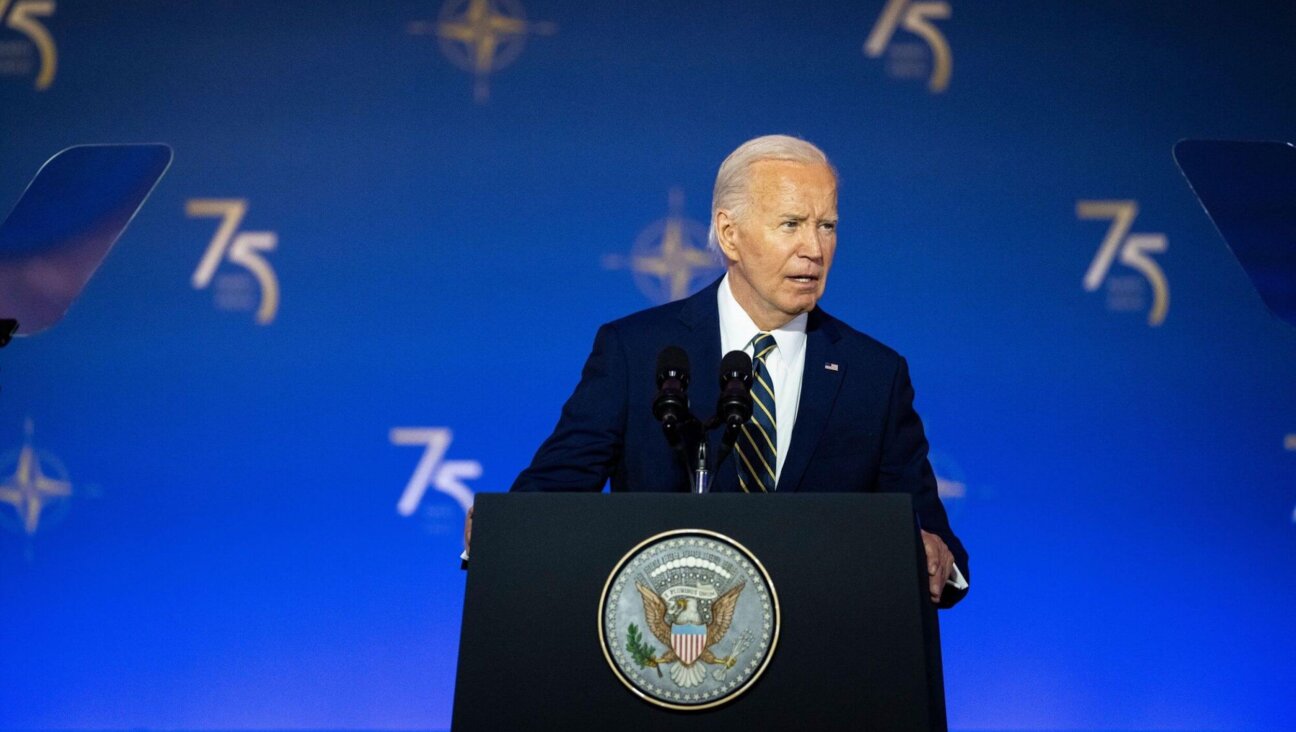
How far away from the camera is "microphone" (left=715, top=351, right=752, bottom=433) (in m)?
1.72

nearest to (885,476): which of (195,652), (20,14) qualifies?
(195,652)

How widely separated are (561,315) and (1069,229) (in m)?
1.38

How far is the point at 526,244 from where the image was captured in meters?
3.65

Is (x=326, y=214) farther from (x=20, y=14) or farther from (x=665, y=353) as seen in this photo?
(x=665, y=353)

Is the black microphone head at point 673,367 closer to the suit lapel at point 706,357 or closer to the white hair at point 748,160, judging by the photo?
the suit lapel at point 706,357

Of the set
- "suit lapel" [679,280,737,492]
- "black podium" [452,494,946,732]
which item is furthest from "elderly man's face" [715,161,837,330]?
"black podium" [452,494,946,732]

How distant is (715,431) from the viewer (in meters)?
2.18

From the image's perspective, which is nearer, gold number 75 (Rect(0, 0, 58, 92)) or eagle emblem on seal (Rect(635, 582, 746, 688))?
eagle emblem on seal (Rect(635, 582, 746, 688))

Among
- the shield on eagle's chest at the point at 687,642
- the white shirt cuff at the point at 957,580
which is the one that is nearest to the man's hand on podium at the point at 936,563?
the white shirt cuff at the point at 957,580

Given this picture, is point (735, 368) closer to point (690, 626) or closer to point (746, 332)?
point (690, 626)

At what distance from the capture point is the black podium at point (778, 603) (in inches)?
59.3

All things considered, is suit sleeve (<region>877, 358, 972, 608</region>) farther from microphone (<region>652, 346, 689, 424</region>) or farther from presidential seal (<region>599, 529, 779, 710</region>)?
presidential seal (<region>599, 529, 779, 710</region>)

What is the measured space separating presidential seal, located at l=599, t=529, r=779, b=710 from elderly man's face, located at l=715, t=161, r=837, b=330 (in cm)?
75

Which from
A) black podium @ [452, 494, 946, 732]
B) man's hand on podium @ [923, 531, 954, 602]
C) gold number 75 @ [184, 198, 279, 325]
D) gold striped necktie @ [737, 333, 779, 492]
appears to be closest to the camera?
black podium @ [452, 494, 946, 732]
